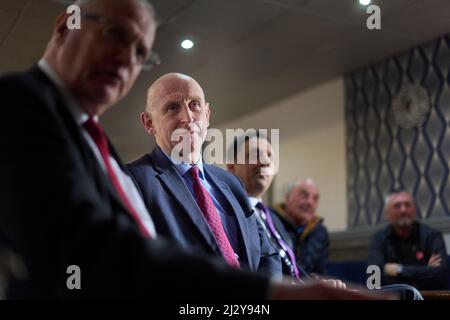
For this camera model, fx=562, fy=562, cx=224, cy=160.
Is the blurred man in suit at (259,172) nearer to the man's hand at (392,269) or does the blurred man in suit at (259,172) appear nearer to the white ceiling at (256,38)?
the white ceiling at (256,38)

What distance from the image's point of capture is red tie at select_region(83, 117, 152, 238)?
90 centimetres

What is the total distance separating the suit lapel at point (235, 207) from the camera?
5.16ft

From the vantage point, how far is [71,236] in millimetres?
706

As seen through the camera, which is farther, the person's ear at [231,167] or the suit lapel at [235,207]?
the person's ear at [231,167]

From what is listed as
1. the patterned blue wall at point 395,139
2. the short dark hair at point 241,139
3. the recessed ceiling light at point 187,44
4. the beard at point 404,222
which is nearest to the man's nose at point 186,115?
the short dark hair at point 241,139

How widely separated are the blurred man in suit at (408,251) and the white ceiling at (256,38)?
1384 mm

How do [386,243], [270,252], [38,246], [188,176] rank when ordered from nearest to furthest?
1. [38,246]
2. [188,176]
3. [270,252]
4. [386,243]

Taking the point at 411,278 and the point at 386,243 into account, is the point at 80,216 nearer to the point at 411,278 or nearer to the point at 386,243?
the point at 411,278

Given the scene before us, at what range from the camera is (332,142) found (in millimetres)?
6070

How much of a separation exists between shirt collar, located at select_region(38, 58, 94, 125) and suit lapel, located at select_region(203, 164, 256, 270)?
2.48 feet

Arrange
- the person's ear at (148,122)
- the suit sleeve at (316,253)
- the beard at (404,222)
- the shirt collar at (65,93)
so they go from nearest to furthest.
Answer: the shirt collar at (65,93) → the person's ear at (148,122) → the suit sleeve at (316,253) → the beard at (404,222)

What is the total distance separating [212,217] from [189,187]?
121 mm

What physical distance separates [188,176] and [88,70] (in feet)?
2.29
